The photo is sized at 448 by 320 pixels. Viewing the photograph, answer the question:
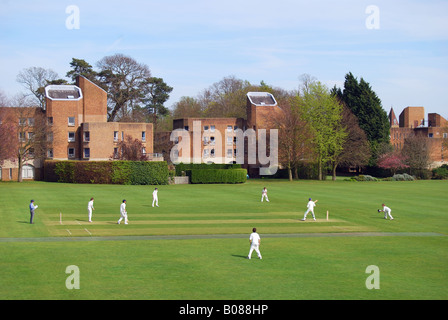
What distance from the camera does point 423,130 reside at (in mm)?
141500

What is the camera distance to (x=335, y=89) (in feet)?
420

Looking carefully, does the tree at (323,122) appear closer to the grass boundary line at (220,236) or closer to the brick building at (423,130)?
the brick building at (423,130)

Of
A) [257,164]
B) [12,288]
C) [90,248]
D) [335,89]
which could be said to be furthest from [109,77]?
[12,288]

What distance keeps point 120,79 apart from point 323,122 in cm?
4728

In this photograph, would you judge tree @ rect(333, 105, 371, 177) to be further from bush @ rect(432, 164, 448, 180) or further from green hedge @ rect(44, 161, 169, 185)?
green hedge @ rect(44, 161, 169, 185)

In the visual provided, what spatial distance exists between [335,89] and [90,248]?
348ft

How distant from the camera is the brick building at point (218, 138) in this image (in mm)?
115312

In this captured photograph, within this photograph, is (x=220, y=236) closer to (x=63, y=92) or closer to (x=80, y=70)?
(x=63, y=92)

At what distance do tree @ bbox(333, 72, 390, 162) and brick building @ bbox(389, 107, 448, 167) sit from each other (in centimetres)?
1013

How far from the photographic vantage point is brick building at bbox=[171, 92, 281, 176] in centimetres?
11531

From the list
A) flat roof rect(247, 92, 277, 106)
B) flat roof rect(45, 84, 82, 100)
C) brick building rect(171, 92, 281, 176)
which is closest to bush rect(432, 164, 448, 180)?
brick building rect(171, 92, 281, 176)

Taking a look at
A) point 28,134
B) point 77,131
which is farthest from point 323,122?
point 28,134

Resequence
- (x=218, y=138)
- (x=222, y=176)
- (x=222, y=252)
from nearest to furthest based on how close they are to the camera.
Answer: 1. (x=222, y=252)
2. (x=222, y=176)
3. (x=218, y=138)
